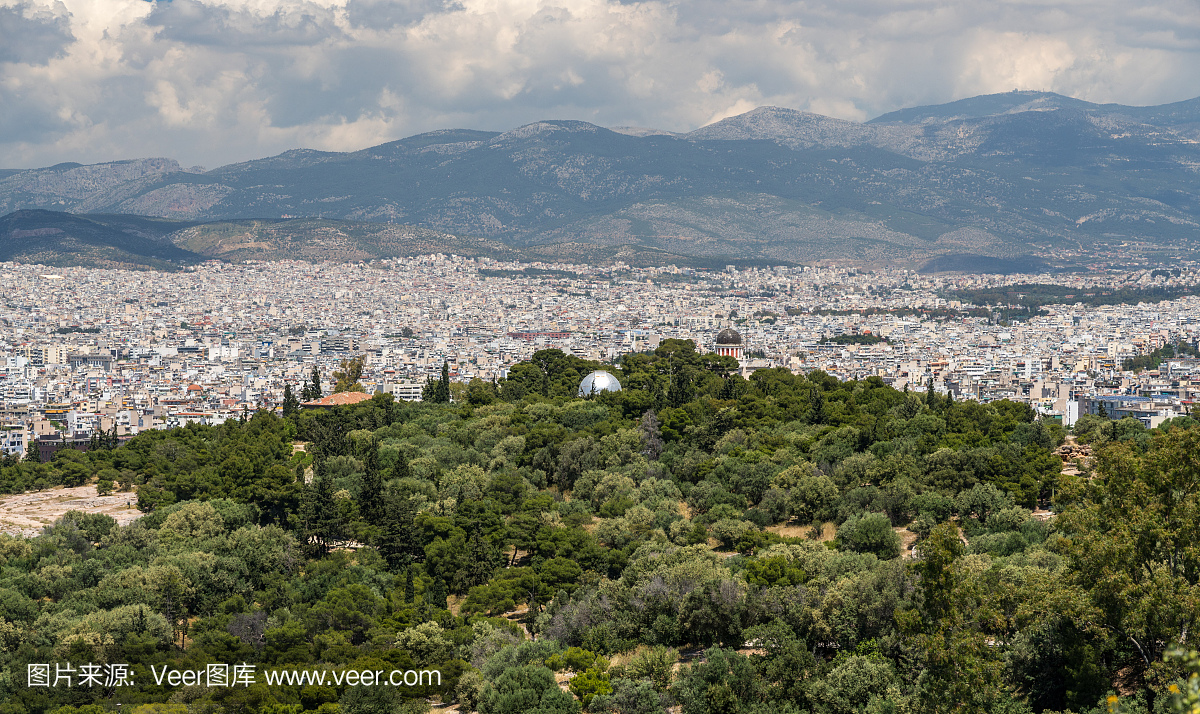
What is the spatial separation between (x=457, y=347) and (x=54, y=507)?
4009 inches

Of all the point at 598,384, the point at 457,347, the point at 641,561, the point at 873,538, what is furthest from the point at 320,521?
the point at 457,347

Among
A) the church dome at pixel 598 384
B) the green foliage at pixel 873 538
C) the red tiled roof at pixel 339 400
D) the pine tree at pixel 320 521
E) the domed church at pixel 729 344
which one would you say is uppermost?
the domed church at pixel 729 344

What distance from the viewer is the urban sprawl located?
269 feet

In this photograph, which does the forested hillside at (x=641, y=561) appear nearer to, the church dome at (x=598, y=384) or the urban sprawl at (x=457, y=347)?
the church dome at (x=598, y=384)

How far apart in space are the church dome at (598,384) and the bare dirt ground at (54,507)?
1853cm

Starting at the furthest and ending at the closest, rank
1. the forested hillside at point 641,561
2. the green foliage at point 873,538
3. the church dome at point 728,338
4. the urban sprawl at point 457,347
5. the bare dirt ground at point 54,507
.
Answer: the urban sprawl at point 457,347, the church dome at point 728,338, the bare dirt ground at point 54,507, the green foliage at point 873,538, the forested hillside at point 641,561

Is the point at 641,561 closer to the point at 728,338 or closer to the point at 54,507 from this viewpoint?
the point at 54,507

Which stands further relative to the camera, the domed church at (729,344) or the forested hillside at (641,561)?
the domed church at (729,344)

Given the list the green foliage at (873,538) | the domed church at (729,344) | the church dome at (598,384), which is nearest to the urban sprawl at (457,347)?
the domed church at (729,344)

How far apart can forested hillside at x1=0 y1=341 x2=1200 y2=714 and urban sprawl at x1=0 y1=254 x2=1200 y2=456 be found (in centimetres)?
1532

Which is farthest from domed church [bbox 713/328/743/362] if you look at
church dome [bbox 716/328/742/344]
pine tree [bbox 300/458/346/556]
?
→ pine tree [bbox 300/458/346/556]

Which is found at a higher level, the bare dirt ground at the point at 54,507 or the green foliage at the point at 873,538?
the green foliage at the point at 873,538

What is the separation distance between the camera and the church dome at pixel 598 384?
165 ft

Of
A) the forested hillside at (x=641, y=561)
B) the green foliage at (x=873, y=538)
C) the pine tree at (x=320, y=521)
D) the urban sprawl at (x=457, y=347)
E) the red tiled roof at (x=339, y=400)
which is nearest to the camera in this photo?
the forested hillside at (x=641, y=561)
